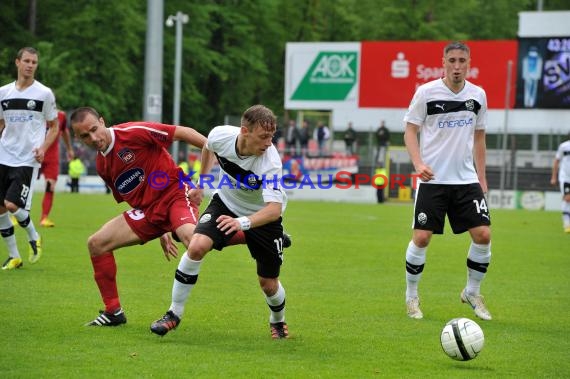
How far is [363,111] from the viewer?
43.2m

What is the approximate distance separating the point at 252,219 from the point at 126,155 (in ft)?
4.92

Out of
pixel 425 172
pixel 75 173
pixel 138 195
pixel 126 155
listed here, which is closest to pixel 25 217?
pixel 138 195

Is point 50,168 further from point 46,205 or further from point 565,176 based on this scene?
point 565,176

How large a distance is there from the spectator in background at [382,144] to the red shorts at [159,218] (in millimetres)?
29286

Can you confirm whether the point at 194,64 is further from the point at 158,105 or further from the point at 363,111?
the point at 158,105

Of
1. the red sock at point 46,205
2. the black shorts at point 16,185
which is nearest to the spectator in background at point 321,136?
the red sock at point 46,205

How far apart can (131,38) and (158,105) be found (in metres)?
19.0

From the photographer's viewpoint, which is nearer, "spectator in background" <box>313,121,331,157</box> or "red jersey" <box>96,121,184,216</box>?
"red jersey" <box>96,121,184,216</box>

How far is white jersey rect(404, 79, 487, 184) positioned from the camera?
937cm

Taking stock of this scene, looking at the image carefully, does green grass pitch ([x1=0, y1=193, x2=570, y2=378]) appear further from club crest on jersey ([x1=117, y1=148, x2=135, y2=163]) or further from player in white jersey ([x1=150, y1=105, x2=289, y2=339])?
club crest on jersey ([x1=117, y1=148, x2=135, y2=163])

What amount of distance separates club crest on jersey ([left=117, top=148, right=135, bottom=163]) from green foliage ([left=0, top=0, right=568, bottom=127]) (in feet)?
108

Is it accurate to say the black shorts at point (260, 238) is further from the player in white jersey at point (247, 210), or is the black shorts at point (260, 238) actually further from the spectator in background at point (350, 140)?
the spectator in background at point (350, 140)

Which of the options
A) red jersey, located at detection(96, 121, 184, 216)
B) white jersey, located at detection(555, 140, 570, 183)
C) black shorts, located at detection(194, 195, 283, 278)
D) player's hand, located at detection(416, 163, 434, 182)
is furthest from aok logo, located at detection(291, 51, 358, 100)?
black shorts, located at detection(194, 195, 283, 278)

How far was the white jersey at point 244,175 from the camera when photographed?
7.74 meters
